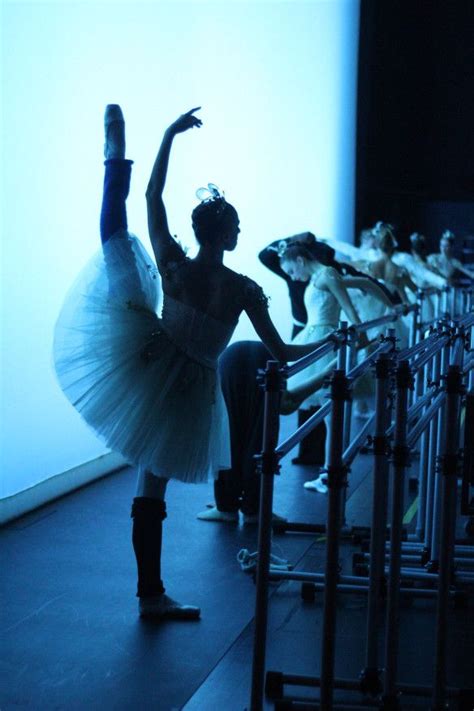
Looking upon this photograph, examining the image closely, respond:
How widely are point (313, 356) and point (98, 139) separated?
9.35 feet

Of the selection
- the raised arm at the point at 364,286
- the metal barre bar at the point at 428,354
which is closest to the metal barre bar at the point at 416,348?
the metal barre bar at the point at 428,354

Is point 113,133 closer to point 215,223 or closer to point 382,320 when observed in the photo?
point 215,223

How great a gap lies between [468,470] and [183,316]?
3.27ft

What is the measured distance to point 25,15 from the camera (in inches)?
197

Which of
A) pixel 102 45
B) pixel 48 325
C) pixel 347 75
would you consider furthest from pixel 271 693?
pixel 347 75

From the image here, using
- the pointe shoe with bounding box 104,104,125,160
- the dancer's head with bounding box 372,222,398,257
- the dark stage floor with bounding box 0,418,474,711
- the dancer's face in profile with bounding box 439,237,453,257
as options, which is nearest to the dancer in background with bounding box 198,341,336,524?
the dark stage floor with bounding box 0,418,474,711

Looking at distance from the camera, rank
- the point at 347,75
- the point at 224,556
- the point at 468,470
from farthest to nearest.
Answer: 1. the point at 347,75
2. the point at 224,556
3. the point at 468,470

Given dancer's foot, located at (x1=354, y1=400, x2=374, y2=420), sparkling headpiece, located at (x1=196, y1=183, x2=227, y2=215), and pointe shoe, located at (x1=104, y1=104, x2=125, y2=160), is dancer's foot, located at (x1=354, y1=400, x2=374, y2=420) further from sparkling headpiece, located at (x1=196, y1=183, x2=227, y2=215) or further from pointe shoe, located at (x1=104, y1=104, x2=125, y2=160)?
pointe shoe, located at (x1=104, y1=104, x2=125, y2=160)

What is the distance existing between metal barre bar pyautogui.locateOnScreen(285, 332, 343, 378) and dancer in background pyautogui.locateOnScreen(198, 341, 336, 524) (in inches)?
46.7

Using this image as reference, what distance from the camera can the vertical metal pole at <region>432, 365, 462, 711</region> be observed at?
9.34 feet

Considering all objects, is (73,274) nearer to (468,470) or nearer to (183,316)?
(183,316)

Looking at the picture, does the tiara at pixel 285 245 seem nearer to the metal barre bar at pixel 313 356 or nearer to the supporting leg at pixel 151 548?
the metal barre bar at pixel 313 356

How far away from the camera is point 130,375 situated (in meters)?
3.68

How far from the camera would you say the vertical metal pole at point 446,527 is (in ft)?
9.34
